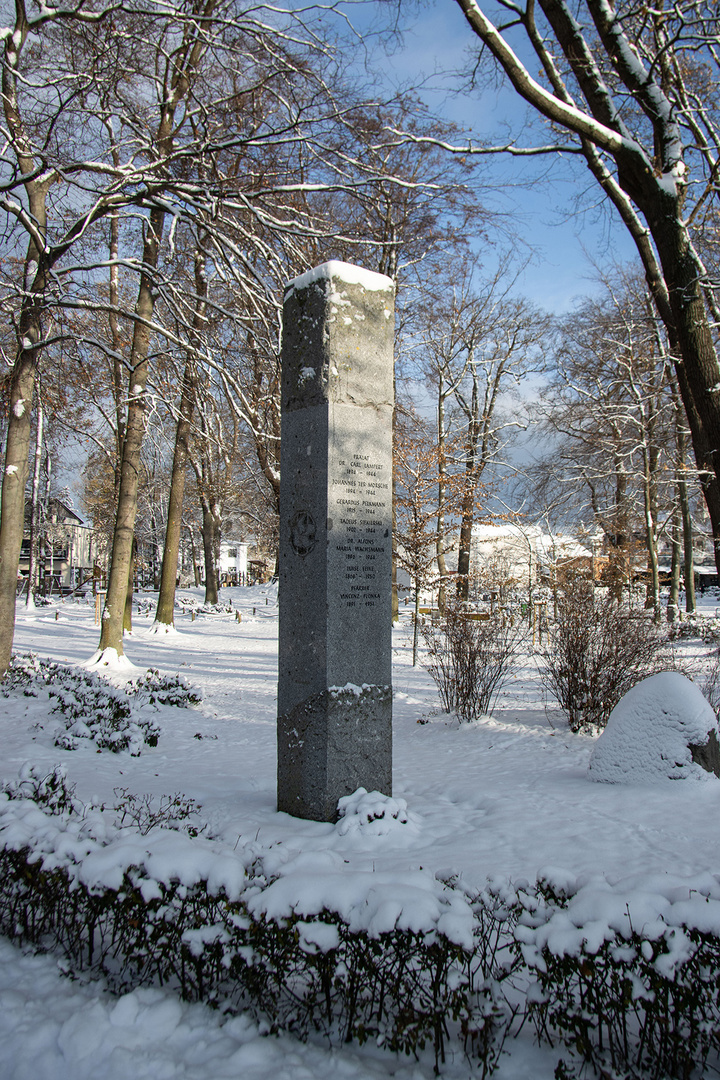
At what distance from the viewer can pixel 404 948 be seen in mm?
2258

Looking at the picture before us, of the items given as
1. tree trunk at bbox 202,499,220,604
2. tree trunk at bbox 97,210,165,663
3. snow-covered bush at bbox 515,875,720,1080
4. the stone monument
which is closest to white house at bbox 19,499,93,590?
tree trunk at bbox 202,499,220,604

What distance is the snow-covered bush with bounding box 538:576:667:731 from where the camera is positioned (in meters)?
7.96

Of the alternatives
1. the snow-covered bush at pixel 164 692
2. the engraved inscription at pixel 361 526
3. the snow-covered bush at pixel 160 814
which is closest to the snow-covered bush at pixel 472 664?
the snow-covered bush at pixel 164 692

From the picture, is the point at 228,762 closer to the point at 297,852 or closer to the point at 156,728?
the point at 156,728

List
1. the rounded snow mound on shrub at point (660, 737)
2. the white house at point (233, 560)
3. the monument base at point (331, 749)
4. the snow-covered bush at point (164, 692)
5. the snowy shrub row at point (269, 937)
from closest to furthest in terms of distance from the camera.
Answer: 1. the snowy shrub row at point (269, 937)
2. the monument base at point (331, 749)
3. the rounded snow mound on shrub at point (660, 737)
4. the snow-covered bush at point (164, 692)
5. the white house at point (233, 560)

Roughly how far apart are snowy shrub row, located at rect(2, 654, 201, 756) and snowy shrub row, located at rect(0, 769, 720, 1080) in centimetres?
426

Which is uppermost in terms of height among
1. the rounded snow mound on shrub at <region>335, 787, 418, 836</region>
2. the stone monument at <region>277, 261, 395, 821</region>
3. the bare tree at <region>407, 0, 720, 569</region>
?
the bare tree at <region>407, 0, 720, 569</region>

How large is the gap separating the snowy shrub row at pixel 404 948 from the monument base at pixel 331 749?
148 centimetres

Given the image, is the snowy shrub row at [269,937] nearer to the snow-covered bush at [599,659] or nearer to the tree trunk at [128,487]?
the snow-covered bush at [599,659]

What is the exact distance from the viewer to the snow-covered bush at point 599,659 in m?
7.96

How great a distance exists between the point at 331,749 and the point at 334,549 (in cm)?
133

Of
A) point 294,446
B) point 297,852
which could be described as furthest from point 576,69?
point 297,852

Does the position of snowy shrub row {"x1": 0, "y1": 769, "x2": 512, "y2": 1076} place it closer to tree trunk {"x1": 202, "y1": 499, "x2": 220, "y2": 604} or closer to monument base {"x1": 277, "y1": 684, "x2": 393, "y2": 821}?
monument base {"x1": 277, "y1": 684, "x2": 393, "y2": 821}

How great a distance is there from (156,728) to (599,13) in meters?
9.01
